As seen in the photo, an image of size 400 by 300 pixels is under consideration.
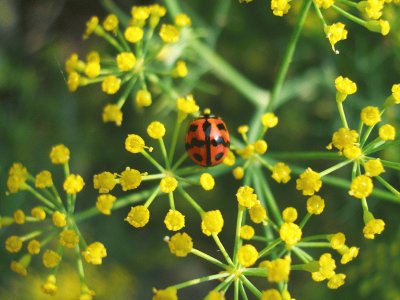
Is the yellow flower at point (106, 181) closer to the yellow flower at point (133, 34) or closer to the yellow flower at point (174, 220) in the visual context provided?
the yellow flower at point (174, 220)

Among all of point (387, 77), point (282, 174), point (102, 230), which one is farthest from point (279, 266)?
point (102, 230)

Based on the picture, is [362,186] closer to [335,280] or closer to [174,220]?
[335,280]

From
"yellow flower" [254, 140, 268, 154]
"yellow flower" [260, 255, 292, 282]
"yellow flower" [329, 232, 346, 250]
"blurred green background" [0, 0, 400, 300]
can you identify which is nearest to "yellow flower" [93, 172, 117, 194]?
"yellow flower" [254, 140, 268, 154]

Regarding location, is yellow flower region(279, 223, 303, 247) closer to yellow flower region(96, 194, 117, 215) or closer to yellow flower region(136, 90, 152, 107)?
yellow flower region(96, 194, 117, 215)

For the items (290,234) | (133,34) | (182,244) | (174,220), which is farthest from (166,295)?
(133,34)

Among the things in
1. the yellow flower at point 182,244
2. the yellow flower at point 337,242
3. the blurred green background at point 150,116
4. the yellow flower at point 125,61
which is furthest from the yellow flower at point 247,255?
the blurred green background at point 150,116
